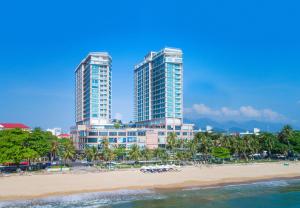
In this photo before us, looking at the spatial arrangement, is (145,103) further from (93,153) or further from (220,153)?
(93,153)

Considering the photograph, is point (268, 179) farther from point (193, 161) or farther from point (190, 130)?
point (190, 130)

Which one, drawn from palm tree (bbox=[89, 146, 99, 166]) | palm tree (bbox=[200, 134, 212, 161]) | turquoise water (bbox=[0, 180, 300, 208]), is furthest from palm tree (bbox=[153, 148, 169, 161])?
turquoise water (bbox=[0, 180, 300, 208])

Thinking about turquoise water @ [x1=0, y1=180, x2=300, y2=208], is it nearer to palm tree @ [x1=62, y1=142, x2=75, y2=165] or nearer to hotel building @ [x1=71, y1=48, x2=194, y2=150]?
palm tree @ [x1=62, y1=142, x2=75, y2=165]

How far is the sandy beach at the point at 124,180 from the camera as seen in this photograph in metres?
56.5

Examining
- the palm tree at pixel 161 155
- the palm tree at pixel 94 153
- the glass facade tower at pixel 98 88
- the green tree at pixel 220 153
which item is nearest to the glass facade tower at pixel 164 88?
the glass facade tower at pixel 98 88

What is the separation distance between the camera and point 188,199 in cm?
5284

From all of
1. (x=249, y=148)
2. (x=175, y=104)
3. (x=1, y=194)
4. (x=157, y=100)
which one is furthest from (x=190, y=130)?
(x=1, y=194)

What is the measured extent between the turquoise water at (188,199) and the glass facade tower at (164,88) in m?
81.1

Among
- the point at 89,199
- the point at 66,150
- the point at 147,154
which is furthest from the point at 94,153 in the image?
the point at 89,199

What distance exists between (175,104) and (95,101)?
119ft

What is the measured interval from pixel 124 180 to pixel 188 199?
1852cm

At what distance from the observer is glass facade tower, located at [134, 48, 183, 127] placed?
481ft

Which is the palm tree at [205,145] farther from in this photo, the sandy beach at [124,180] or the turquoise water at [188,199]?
the turquoise water at [188,199]

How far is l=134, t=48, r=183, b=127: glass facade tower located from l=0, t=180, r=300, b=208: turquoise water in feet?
266
